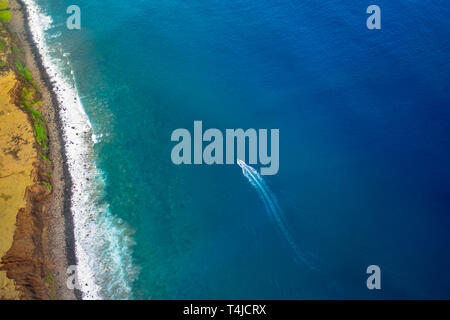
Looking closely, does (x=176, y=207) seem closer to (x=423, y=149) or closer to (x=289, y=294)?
(x=289, y=294)

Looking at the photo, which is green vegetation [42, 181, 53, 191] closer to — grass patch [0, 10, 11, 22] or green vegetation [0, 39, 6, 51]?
green vegetation [0, 39, 6, 51]

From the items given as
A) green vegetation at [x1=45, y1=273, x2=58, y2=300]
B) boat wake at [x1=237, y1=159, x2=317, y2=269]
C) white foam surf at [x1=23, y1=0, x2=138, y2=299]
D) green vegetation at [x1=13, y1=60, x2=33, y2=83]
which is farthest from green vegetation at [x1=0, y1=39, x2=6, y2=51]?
boat wake at [x1=237, y1=159, x2=317, y2=269]

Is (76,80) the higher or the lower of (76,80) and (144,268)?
the higher

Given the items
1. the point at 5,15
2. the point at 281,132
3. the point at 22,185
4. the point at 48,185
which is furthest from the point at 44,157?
the point at 5,15

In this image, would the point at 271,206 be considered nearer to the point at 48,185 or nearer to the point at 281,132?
the point at 281,132

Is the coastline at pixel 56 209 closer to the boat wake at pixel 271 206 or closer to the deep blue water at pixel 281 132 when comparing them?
the deep blue water at pixel 281 132
